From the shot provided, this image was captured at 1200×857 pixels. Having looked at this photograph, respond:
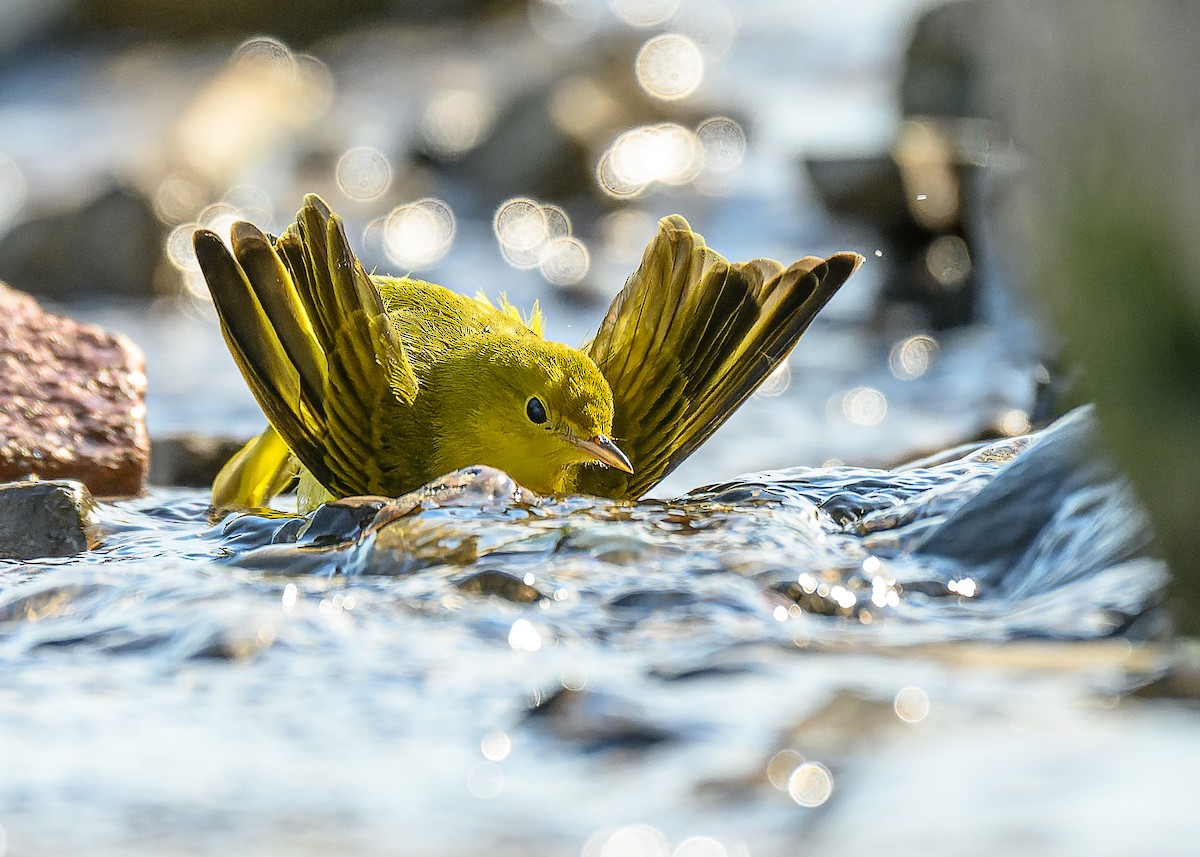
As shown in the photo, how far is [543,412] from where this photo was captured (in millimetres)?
3607

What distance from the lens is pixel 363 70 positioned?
18.0m

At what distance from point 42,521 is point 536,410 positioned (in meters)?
1.17

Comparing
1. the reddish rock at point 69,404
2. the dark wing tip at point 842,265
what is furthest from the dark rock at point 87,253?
the dark wing tip at point 842,265

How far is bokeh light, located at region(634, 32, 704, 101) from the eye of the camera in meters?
13.9

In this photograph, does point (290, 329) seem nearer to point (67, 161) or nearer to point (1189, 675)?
point (1189, 675)

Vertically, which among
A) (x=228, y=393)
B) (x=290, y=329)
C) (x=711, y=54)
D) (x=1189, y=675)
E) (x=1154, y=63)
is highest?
(x=711, y=54)

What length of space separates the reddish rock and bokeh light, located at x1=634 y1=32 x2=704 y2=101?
936 centimetres

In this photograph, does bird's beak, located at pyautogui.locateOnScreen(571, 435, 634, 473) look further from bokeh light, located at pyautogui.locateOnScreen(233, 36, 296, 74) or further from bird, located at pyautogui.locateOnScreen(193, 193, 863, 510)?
bokeh light, located at pyautogui.locateOnScreen(233, 36, 296, 74)

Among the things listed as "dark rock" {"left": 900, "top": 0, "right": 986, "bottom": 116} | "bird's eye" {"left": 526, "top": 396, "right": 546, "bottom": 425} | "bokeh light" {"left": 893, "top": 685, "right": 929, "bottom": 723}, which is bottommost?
"bokeh light" {"left": 893, "top": 685, "right": 929, "bottom": 723}

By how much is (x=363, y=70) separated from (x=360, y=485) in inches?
598

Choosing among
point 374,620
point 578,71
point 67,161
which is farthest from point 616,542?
point 67,161

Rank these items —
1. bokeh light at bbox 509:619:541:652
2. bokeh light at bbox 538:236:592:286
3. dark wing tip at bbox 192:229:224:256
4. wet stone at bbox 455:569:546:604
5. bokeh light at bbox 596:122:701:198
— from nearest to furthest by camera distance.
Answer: bokeh light at bbox 509:619:541:652 → wet stone at bbox 455:569:546:604 → dark wing tip at bbox 192:229:224:256 → bokeh light at bbox 538:236:592:286 → bokeh light at bbox 596:122:701:198

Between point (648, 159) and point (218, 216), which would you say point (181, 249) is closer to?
point (218, 216)

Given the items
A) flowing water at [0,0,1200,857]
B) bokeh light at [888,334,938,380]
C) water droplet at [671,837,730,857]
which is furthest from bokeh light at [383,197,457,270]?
water droplet at [671,837,730,857]
